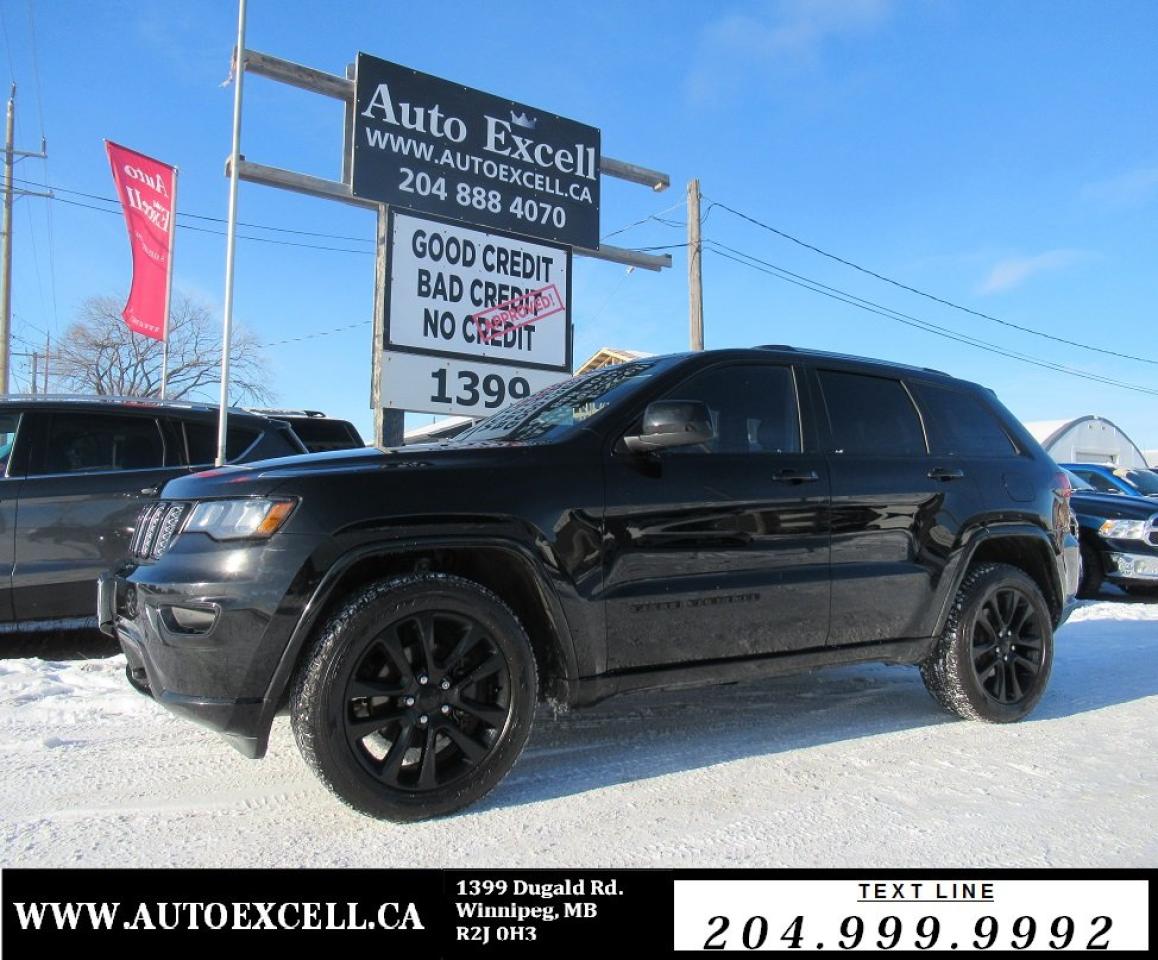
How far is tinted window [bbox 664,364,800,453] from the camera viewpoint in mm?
3748

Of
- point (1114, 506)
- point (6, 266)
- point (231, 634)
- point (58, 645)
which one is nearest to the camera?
point (231, 634)

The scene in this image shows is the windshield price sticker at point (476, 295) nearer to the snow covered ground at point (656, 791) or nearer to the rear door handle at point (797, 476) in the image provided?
the snow covered ground at point (656, 791)

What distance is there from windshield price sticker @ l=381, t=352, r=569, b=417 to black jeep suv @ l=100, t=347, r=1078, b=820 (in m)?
3.99

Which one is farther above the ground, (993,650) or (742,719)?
(993,650)

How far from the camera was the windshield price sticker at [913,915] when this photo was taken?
2.25m

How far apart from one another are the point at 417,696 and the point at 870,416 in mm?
2607

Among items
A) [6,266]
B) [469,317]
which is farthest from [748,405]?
[6,266]

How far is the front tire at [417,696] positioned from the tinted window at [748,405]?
1284 mm

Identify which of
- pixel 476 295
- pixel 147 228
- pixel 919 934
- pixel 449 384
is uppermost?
pixel 147 228

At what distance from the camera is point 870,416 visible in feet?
13.9

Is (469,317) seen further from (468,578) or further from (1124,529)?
(1124,529)

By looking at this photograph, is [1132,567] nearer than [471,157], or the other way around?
[471,157]

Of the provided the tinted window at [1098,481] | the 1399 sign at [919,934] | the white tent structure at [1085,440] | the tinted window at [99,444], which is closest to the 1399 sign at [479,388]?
the tinted window at [99,444]

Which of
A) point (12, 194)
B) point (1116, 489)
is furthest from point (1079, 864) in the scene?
point (12, 194)
